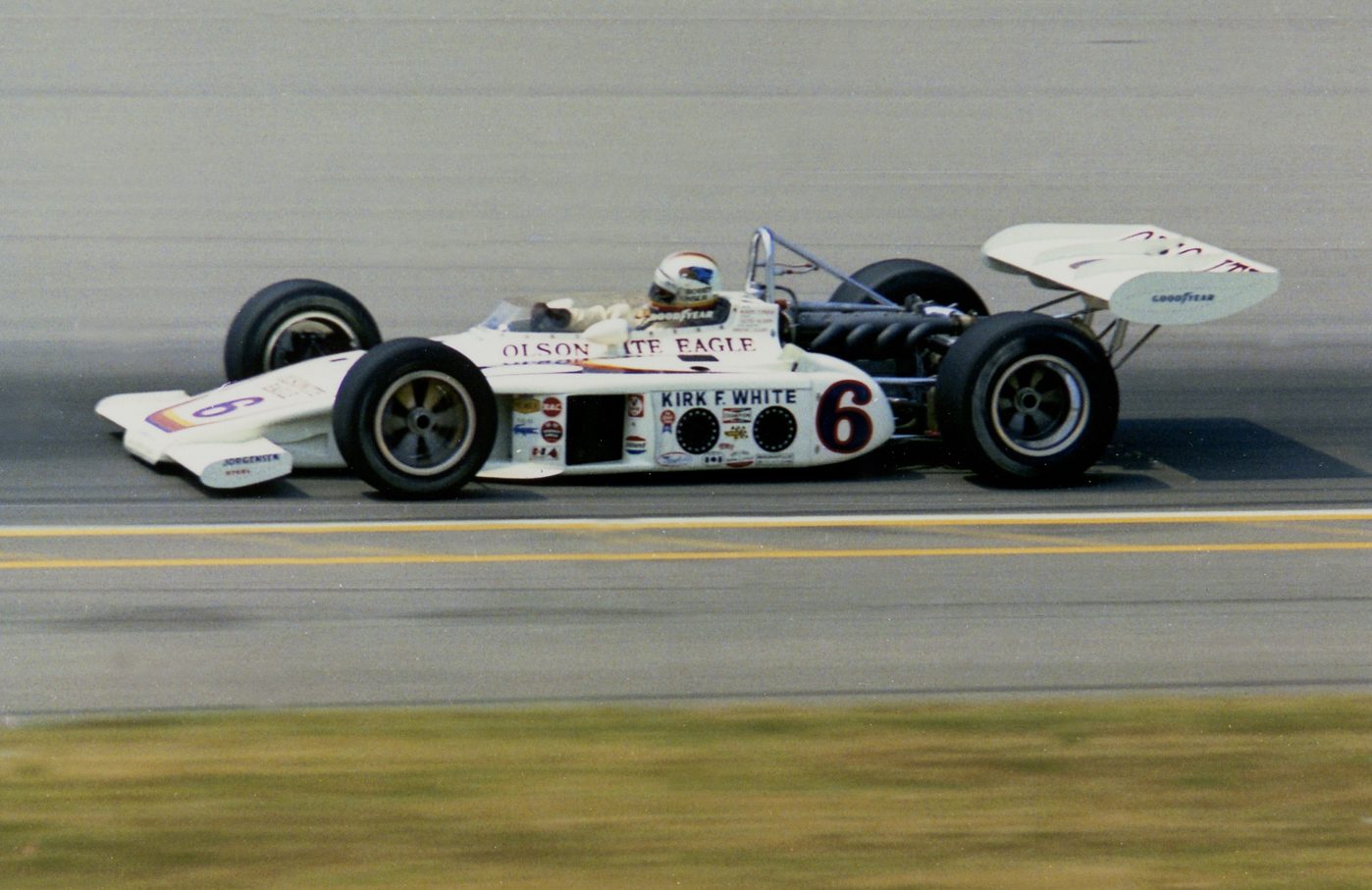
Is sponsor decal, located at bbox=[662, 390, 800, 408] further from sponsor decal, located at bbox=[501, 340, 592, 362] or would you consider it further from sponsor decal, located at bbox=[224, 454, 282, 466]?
sponsor decal, located at bbox=[224, 454, 282, 466]

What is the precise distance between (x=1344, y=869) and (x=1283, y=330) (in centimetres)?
1059

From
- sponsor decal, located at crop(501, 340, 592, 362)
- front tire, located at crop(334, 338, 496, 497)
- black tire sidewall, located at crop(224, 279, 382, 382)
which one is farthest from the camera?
black tire sidewall, located at crop(224, 279, 382, 382)

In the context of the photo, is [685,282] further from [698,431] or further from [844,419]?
[844,419]

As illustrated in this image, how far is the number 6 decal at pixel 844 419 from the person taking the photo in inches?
412

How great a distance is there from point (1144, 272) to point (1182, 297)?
229 mm

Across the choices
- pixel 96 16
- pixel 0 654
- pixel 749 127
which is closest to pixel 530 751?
pixel 0 654

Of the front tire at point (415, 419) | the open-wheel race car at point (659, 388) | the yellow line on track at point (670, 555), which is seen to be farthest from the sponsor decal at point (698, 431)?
the yellow line on track at point (670, 555)

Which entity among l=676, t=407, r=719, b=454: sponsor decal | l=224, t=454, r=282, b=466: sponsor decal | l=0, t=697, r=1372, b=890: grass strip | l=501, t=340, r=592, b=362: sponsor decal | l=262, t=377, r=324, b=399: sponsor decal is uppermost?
l=501, t=340, r=592, b=362: sponsor decal

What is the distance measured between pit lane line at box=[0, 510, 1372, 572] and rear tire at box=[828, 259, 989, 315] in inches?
108

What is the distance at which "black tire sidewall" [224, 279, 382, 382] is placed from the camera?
36.1 feet

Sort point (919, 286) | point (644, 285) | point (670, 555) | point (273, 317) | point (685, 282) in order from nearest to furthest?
point (670, 555) → point (685, 282) → point (273, 317) → point (919, 286) → point (644, 285)

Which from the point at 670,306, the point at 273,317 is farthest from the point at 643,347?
the point at 273,317

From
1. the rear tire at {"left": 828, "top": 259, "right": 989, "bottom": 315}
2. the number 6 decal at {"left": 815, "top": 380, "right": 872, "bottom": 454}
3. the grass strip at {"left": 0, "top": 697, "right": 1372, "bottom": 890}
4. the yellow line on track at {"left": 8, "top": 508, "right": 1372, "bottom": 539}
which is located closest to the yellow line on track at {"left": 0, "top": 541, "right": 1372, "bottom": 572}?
the yellow line on track at {"left": 8, "top": 508, "right": 1372, "bottom": 539}

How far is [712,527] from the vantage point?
31.4 feet
